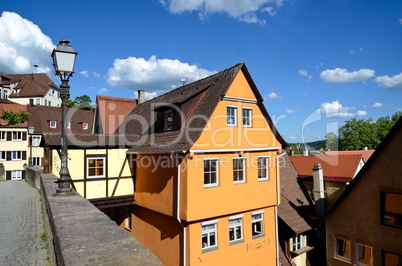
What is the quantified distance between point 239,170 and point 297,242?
7.48m

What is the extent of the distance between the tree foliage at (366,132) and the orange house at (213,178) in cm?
5966

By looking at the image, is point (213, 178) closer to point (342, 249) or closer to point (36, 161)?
point (342, 249)

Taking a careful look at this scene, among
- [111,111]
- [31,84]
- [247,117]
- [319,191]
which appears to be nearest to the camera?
[247,117]

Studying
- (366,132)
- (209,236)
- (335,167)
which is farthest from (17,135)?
(366,132)

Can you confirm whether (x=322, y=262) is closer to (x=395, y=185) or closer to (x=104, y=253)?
(x=395, y=185)

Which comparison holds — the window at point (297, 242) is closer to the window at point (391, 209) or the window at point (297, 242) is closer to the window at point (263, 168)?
the window at point (263, 168)

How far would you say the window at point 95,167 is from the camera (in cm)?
1450

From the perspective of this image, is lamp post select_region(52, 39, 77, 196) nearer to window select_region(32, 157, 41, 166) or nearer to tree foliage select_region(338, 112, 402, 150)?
window select_region(32, 157, 41, 166)

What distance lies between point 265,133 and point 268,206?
3957mm

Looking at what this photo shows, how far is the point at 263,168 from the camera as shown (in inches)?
575

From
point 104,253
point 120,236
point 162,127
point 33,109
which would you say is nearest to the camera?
point 104,253

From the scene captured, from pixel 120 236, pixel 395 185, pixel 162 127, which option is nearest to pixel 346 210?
pixel 395 185

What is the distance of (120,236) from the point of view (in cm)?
327

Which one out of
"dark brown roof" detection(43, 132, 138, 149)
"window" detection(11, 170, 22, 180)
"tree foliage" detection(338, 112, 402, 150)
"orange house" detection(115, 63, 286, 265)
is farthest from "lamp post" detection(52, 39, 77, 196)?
"tree foliage" detection(338, 112, 402, 150)
